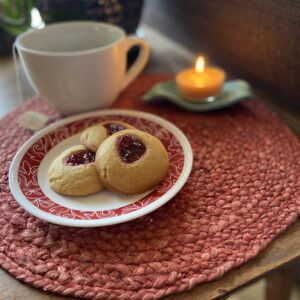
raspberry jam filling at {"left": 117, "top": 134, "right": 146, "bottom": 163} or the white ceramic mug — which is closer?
raspberry jam filling at {"left": 117, "top": 134, "right": 146, "bottom": 163}

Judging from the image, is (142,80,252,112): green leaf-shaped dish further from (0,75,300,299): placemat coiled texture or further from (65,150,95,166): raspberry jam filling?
(65,150,95,166): raspberry jam filling

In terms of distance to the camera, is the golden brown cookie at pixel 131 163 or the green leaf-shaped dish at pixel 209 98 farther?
the green leaf-shaped dish at pixel 209 98

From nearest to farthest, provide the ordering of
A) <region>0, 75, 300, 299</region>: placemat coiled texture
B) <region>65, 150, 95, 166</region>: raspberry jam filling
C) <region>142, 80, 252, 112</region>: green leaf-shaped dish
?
<region>0, 75, 300, 299</region>: placemat coiled texture < <region>65, 150, 95, 166</region>: raspberry jam filling < <region>142, 80, 252, 112</region>: green leaf-shaped dish

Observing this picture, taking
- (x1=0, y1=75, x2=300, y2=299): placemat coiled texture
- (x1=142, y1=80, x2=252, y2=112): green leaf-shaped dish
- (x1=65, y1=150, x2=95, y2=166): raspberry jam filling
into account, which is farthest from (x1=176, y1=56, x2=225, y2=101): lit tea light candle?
(x1=65, y1=150, x2=95, y2=166): raspberry jam filling

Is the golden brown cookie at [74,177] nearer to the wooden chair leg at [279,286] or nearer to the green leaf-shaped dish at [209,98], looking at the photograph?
the green leaf-shaped dish at [209,98]

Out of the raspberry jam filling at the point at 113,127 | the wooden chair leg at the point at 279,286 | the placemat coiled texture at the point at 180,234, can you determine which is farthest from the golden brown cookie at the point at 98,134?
the wooden chair leg at the point at 279,286

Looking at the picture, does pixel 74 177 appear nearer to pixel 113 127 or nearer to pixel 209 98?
pixel 113 127
